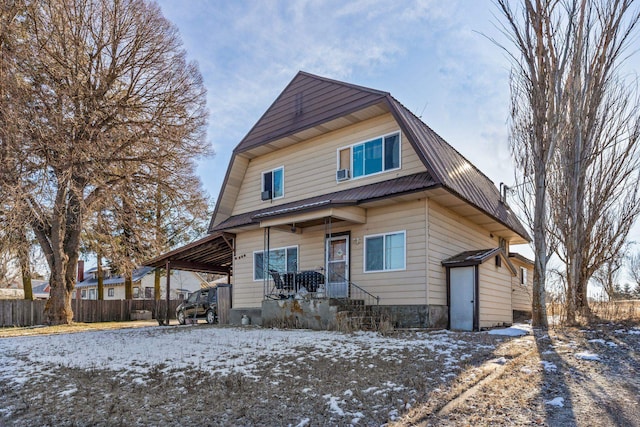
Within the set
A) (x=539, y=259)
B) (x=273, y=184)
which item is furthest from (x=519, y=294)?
(x=273, y=184)

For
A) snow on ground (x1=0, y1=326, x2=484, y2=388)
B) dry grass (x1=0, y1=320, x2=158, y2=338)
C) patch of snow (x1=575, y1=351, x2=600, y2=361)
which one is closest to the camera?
patch of snow (x1=575, y1=351, x2=600, y2=361)

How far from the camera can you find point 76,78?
14.8 meters

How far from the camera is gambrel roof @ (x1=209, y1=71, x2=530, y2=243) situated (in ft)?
36.1

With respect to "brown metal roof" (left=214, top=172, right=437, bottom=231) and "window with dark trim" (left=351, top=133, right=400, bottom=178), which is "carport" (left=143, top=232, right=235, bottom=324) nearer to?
"brown metal roof" (left=214, top=172, right=437, bottom=231)

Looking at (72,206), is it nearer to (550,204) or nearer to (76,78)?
(76,78)

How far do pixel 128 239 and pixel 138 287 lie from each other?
19.7 meters

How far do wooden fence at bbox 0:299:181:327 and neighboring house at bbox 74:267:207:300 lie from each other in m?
9.96

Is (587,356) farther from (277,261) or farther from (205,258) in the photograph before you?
(205,258)

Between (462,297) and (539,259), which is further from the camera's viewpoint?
(462,297)

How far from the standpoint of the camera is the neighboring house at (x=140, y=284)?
3625cm

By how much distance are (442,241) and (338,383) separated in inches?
274

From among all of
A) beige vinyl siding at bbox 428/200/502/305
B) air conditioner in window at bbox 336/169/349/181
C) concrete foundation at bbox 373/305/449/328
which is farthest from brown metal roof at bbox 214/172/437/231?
concrete foundation at bbox 373/305/449/328

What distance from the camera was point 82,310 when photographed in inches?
872

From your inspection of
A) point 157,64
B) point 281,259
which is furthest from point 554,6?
point 157,64
